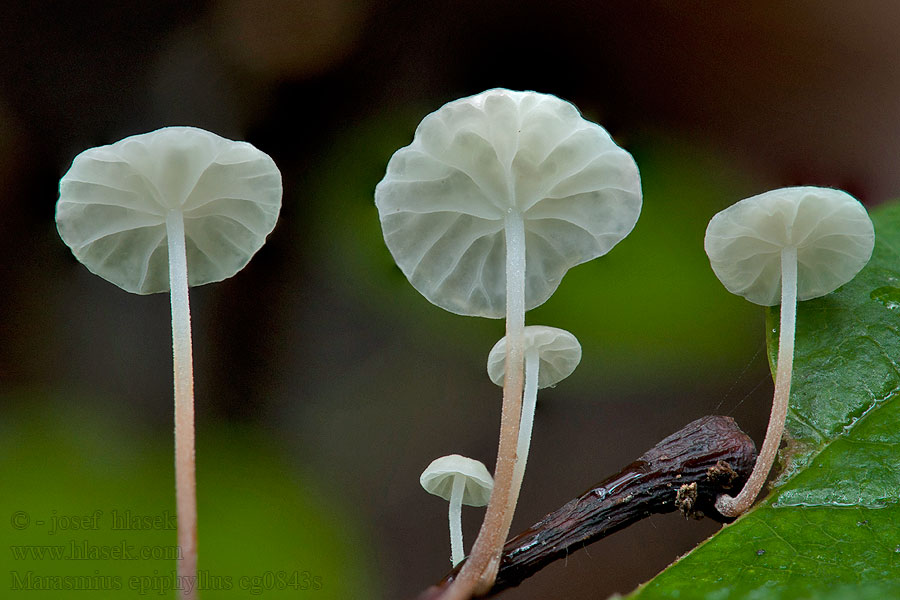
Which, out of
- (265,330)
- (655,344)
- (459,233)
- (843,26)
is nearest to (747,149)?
(843,26)

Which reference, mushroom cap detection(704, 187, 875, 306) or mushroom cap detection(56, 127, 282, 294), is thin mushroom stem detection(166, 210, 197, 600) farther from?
mushroom cap detection(704, 187, 875, 306)

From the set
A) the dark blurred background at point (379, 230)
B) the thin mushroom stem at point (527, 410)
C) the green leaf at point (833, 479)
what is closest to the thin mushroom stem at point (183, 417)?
the thin mushroom stem at point (527, 410)

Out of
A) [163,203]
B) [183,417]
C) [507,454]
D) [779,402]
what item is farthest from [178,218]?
[779,402]

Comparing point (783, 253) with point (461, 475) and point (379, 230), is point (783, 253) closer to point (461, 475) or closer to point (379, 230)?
point (461, 475)

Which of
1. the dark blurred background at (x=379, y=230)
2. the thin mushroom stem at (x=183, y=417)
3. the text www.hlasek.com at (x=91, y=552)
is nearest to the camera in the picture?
the thin mushroom stem at (x=183, y=417)

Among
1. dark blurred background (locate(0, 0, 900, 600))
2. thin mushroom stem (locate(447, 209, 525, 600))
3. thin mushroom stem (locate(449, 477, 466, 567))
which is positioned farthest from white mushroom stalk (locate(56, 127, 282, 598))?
dark blurred background (locate(0, 0, 900, 600))

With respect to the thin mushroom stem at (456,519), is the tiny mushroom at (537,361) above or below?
above

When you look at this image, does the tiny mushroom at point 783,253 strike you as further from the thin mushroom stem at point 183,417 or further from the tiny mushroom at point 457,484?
the thin mushroom stem at point 183,417

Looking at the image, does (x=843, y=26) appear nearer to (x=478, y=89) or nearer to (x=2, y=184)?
(x=478, y=89)
